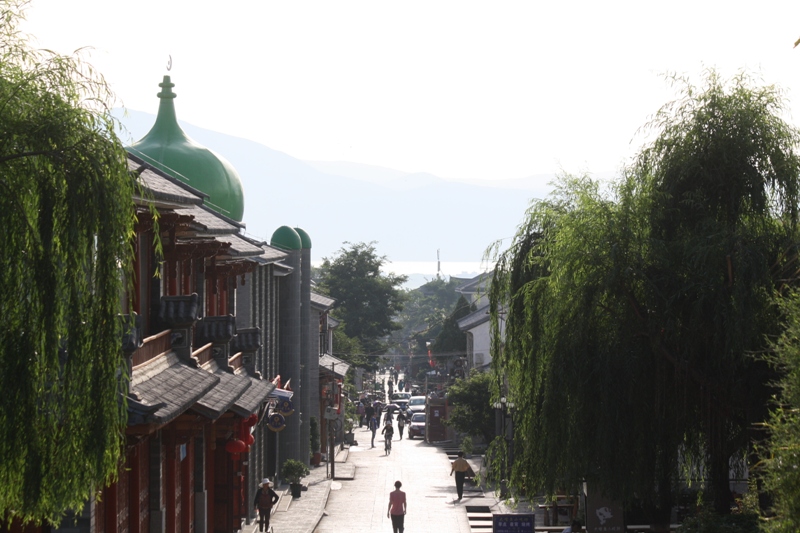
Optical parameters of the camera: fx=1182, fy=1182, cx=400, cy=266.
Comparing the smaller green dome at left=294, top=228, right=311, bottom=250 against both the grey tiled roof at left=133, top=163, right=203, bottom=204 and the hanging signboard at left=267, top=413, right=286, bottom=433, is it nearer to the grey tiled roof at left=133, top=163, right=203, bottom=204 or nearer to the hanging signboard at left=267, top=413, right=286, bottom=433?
the hanging signboard at left=267, top=413, right=286, bottom=433

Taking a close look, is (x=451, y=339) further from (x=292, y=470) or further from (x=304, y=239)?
(x=292, y=470)

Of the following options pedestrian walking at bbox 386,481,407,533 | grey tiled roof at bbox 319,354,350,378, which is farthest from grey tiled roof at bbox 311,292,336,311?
pedestrian walking at bbox 386,481,407,533

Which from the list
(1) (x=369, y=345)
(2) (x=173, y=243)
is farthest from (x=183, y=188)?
(1) (x=369, y=345)

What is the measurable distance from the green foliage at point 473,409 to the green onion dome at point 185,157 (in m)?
16.7

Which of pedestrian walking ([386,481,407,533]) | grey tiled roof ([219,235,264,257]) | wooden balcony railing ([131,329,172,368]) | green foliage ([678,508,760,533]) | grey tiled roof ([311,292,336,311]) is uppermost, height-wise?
grey tiled roof ([311,292,336,311])

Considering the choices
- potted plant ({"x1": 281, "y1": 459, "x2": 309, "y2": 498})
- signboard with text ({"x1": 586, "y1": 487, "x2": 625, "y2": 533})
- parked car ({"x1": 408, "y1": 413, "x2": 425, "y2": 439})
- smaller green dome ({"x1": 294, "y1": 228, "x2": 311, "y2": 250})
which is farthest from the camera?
parked car ({"x1": 408, "y1": 413, "x2": 425, "y2": 439})

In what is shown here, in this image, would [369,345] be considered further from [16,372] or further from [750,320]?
[16,372]

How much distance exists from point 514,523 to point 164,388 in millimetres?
8324

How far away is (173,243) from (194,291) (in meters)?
3.77

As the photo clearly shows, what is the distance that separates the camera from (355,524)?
102 ft

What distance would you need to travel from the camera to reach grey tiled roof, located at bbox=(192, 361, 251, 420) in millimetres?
17797

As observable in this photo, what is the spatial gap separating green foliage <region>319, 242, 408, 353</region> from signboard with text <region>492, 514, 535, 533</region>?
67.3m

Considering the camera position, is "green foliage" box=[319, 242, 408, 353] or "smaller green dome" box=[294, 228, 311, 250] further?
"green foliage" box=[319, 242, 408, 353]

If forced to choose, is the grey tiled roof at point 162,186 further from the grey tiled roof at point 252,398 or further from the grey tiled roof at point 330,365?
the grey tiled roof at point 330,365
